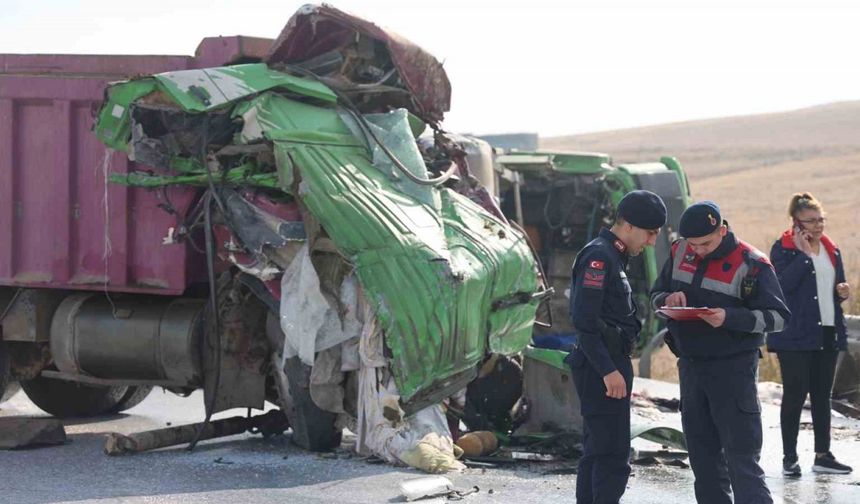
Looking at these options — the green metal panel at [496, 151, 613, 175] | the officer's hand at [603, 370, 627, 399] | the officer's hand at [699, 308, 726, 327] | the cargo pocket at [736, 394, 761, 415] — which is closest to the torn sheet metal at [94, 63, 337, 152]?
the officer's hand at [603, 370, 627, 399]

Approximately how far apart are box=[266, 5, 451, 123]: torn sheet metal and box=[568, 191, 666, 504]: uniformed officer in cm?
353

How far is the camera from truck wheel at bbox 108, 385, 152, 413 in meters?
12.1

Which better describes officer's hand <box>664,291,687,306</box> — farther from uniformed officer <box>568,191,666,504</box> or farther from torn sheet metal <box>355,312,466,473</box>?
torn sheet metal <box>355,312,466,473</box>

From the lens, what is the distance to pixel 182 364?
32.9ft

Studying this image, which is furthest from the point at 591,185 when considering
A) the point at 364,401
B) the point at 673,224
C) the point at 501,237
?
the point at 364,401

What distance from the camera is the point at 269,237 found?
30.2 ft

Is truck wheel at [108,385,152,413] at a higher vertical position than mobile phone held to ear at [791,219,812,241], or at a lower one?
lower

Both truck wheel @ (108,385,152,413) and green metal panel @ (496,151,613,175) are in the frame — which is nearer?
truck wheel @ (108,385,152,413)

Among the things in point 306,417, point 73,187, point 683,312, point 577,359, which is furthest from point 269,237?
point 683,312

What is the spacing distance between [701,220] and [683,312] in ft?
1.41

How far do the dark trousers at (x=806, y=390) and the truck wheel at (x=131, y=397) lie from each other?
A: 5.19 metres

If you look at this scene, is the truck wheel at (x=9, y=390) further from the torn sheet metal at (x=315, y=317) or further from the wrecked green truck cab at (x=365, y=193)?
the torn sheet metal at (x=315, y=317)

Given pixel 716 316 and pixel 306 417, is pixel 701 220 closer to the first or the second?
pixel 716 316

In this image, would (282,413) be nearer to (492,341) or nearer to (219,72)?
(492,341)
